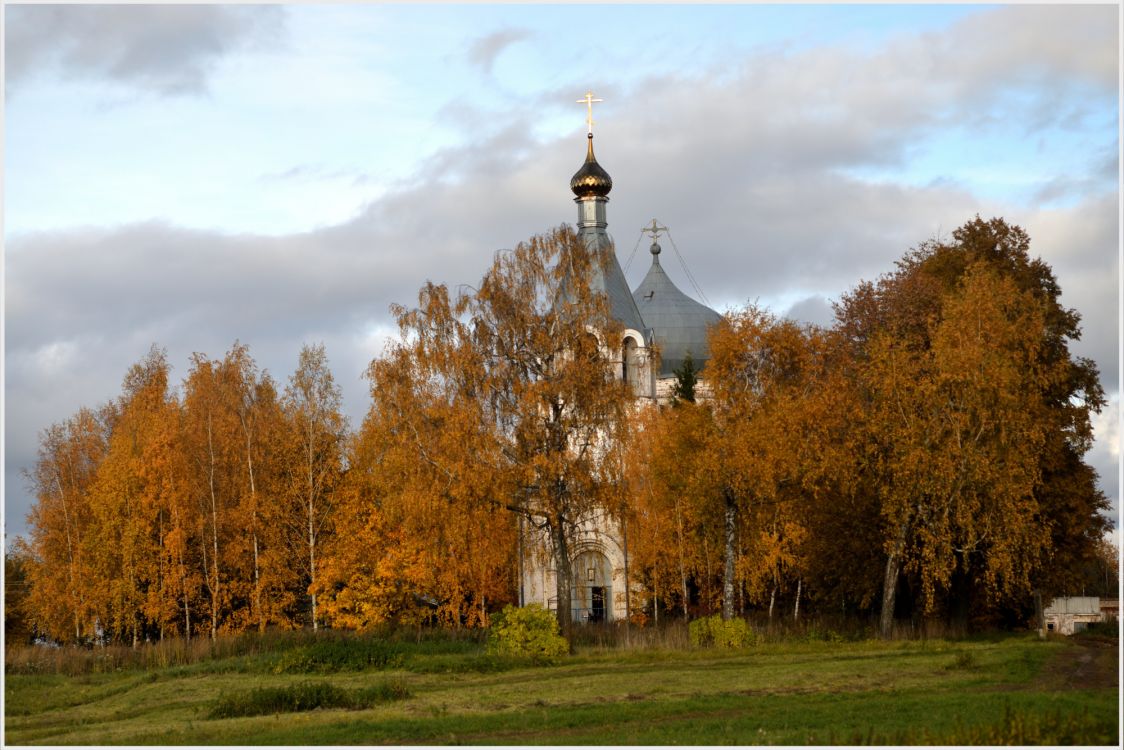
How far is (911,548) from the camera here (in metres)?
33.2

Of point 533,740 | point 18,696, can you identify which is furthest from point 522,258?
point 533,740

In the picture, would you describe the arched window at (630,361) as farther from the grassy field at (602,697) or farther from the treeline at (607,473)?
the grassy field at (602,697)

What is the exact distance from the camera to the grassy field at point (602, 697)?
1684 cm

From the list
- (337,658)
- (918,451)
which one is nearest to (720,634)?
(918,451)

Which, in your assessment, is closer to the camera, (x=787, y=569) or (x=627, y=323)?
(x=787, y=569)

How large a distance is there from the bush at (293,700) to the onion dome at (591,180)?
114ft

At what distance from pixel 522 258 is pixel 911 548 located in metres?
11.7

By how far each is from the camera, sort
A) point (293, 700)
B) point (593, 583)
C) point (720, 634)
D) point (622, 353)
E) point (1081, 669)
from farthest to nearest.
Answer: point (593, 583) < point (622, 353) < point (720, 634) < point (1081, 669) < point (293, 700)

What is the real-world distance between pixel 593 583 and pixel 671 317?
15.4m

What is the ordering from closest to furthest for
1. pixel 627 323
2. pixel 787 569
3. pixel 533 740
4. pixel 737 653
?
1. pixel 533 740
2. pixel 737 653
3. pixel 787 569
4. pixel 627 323

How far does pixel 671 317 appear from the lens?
6006cm

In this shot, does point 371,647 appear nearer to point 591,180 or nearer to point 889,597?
point 889,597

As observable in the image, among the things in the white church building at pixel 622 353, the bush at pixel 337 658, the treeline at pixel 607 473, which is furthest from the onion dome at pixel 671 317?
the bush at pixel 337 658

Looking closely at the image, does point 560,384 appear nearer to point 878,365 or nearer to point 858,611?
point 878,365
